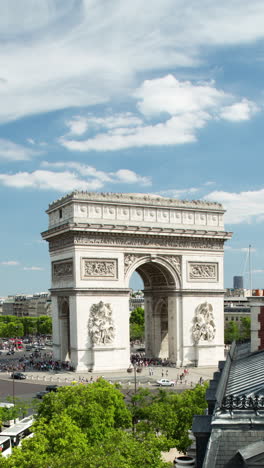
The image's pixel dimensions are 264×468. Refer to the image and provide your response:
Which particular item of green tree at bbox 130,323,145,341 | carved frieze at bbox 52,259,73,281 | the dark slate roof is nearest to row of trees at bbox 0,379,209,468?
the dark slate roof

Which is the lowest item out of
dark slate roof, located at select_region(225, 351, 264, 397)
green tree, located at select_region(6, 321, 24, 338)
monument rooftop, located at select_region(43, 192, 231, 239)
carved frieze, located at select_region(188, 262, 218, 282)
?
green tree, located at select_region(6, 321, 24, 338)

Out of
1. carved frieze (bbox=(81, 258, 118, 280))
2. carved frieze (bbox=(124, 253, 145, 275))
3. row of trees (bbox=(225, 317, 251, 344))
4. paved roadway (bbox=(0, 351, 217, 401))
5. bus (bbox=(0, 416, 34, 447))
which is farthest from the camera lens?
row of trees (bbox=(225, 317, 251, 344))

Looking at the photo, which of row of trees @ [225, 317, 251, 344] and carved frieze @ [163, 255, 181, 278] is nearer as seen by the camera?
carved frieze @ [163, 255, 181, 278]

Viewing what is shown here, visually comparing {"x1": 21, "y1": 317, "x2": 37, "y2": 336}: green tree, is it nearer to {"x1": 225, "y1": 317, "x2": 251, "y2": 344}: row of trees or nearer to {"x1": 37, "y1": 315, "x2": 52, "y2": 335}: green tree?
{"x1": 37, "y1": 315, "x2": 52, "y2": 335}: green tree

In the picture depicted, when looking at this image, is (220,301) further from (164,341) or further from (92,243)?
(92,243)

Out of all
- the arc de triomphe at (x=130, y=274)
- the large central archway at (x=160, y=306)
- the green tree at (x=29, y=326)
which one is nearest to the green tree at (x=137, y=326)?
the green tree at (x=29, y=326)

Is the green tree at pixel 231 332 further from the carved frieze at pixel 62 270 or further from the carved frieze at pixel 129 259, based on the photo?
the carved frieze at pixel 62 270
